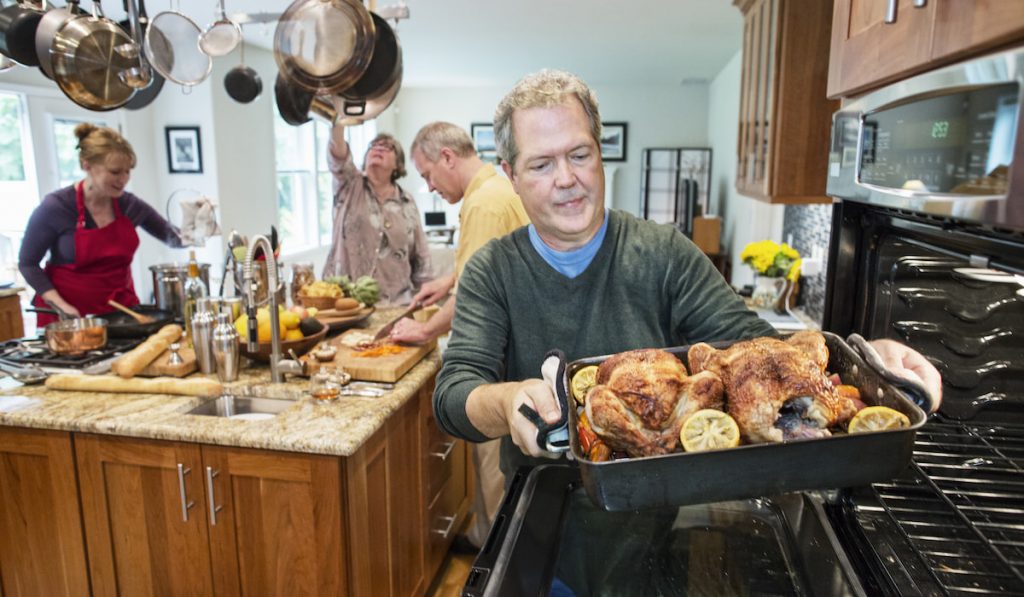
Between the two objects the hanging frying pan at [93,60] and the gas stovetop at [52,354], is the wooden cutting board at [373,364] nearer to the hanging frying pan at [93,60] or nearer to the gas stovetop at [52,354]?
the gas stovetop at [52,354]

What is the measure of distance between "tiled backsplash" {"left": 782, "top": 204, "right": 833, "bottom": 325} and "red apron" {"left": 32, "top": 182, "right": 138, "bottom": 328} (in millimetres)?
3148

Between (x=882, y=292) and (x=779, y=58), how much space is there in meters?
1.62

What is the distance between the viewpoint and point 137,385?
1937 mm

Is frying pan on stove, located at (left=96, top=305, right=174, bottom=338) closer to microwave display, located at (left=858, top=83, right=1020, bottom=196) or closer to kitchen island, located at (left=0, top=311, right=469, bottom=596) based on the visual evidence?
kitchen island, located at (left=0, top=311, right=469, bottom=596)

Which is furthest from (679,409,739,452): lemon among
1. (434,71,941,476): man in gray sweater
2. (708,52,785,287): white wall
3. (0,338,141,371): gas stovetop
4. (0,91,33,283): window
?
(0,91,33,283): window

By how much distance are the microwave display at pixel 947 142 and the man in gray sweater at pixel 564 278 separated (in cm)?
46

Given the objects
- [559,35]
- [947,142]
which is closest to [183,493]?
[947,142]

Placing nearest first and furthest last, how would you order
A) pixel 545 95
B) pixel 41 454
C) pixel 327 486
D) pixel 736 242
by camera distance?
pixel 545 95 < pixel 327 486 < pixel 41 454 < pixel 736 242

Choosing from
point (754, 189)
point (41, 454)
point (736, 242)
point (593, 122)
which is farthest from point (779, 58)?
point (736, 242)

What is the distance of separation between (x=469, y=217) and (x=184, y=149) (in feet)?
14.3

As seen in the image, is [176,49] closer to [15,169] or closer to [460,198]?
[460,198]

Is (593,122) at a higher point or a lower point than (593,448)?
higher

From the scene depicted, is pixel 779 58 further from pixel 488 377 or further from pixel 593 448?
pixel 593 448

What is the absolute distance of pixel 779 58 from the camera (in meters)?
2.29
